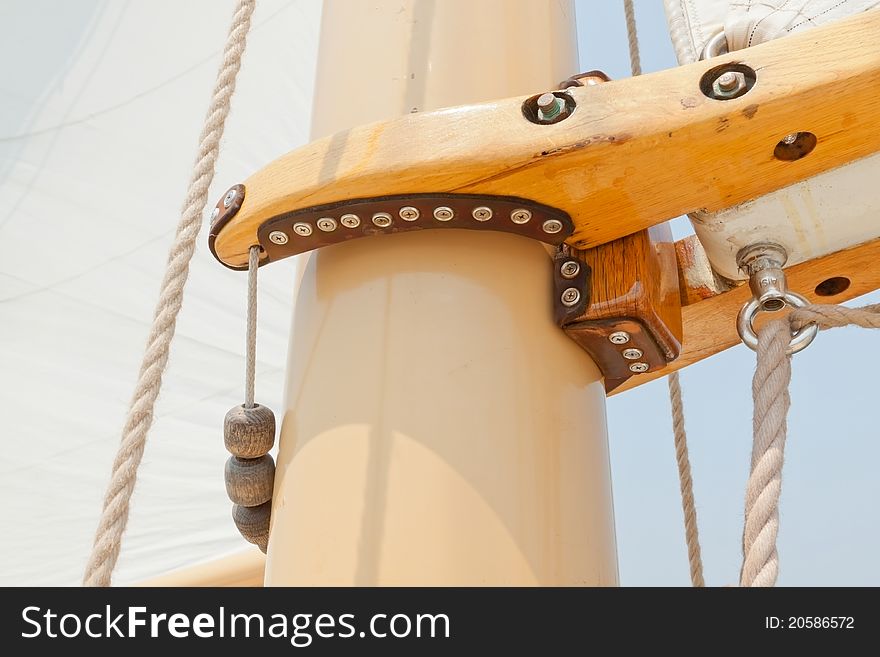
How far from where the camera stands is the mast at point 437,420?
0.36 metres

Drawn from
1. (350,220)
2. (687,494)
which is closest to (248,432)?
(350,220)

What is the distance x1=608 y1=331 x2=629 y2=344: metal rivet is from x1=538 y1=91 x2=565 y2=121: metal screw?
0.12 meters

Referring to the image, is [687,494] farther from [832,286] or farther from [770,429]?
[770,429]

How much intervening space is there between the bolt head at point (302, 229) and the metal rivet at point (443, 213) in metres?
0.07

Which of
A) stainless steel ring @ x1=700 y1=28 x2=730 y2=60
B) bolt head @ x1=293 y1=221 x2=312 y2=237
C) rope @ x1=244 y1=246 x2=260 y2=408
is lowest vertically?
rope @ x1=244 y1=246 x2=260 y2=408

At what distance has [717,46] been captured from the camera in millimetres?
543

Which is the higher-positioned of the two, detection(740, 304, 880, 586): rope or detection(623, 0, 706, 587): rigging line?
detection(623, 0, 706, 587): rigging line

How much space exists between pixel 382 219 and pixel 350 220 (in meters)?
0.02

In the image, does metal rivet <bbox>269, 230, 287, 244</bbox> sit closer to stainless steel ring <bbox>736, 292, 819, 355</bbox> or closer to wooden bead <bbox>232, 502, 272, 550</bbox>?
wooden bead <bbox>232, 502, 272, 550</bbox>

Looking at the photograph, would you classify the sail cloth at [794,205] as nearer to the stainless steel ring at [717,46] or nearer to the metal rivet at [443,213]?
the stainless steel ring at [717,46]

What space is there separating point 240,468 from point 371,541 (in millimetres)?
104

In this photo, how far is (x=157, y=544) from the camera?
1.03 metres

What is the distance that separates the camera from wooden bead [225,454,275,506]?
0.43 m

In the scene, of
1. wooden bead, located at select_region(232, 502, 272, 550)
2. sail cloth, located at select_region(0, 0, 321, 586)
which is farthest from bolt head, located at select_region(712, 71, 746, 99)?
sail cloth, located at select_region(0, 0, 321, 586)
